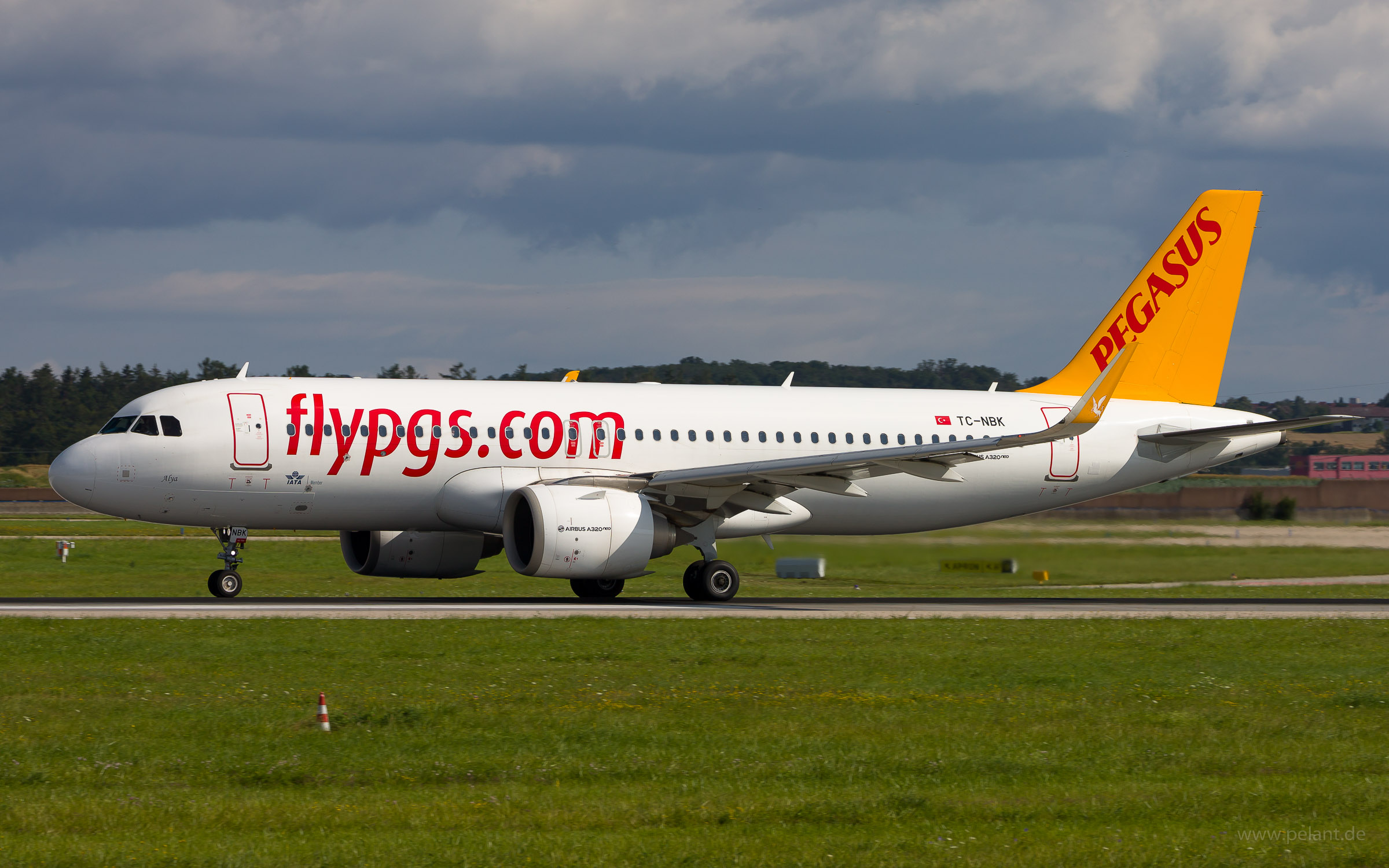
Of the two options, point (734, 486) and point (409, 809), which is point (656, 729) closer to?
point (409, 809)

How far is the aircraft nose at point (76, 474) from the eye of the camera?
27.2 m

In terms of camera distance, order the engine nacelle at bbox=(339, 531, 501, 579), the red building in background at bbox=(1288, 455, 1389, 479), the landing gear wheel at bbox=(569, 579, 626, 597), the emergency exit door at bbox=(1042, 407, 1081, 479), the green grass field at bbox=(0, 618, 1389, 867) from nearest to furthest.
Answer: the green grass field at bbox=(0, 618, 1389, 867) → the engine nacelle at bbox=(339, 531, 501, 579) → the landing gear wheel at bbox=(569, 579, 626, 597) → the emergency exit door at bbox=(1042, 407, 1081, 479) → the red building in background at bbox=(1288, 455, 1389, 479)

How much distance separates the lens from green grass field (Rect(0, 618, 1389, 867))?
973cm

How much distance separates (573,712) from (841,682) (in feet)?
12.8

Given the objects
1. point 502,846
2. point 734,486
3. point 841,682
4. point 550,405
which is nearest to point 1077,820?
point 502,846

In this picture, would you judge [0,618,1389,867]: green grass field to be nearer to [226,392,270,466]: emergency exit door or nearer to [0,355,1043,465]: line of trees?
[226,392,270,466]: emergency exit door

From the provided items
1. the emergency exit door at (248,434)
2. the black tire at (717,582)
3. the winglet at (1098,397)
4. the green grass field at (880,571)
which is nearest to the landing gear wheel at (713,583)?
the black tire at (717,582)

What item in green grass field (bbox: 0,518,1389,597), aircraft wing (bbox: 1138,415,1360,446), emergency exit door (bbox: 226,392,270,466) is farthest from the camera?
green grass field (bbox: 0,518,1389,597)

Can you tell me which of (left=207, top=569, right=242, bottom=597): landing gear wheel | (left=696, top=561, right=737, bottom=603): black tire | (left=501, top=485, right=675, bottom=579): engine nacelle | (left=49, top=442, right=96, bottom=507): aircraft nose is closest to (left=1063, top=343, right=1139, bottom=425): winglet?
(left=696, top=561, right=737, bottom=603): black tire

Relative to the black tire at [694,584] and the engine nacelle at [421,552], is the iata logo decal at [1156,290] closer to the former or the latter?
the black tire at [694,584]

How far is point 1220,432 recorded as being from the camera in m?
33.0

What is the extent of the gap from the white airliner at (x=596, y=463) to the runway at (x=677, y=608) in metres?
1.07

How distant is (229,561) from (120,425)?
10.7ft

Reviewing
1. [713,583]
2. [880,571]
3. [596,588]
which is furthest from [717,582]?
[880,571]
